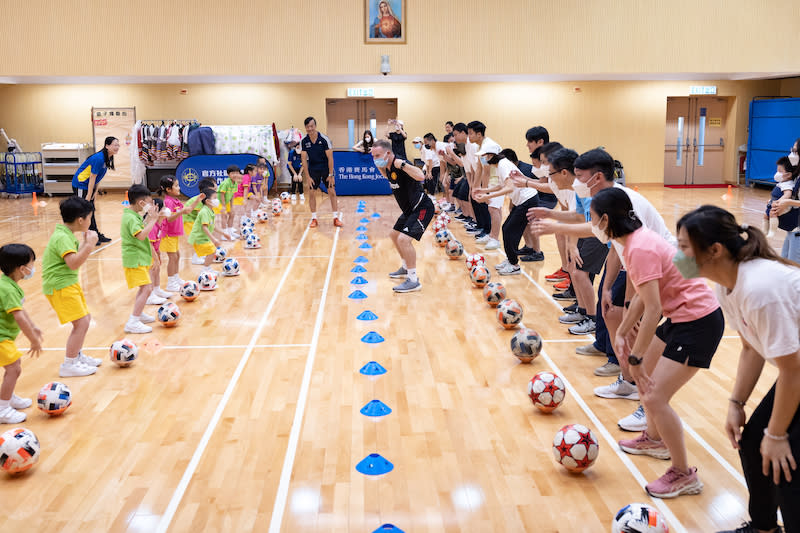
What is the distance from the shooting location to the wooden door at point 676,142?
23.5 metres

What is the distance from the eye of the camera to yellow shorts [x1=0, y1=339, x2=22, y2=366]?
16.2ft

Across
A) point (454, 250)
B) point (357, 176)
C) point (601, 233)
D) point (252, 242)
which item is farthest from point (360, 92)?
point (601, 233)

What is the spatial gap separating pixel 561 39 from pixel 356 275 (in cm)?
1333

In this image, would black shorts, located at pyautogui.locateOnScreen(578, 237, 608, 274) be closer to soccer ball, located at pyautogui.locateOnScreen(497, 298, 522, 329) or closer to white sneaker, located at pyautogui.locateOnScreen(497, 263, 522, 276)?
soccer ball, located at pyautogui.locateOnScreen(497, 298, 522, 329)

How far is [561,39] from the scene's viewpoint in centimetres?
2050

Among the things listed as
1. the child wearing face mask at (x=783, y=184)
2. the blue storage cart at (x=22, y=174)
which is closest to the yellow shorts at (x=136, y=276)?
the child wearing face mask at (x=783, y=184)

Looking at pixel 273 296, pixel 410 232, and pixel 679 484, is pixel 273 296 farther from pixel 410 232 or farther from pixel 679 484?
pixel 679 484

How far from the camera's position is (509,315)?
7410 millimetres

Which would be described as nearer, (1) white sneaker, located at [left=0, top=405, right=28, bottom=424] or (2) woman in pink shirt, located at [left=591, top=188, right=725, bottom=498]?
(2) woman in pink shirt, located at [left=591, top=188, right=725, bottom=498]

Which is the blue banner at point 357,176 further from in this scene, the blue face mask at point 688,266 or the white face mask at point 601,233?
the blue face mask at point 688,266

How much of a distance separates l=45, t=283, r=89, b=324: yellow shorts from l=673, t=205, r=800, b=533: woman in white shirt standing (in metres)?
4.81

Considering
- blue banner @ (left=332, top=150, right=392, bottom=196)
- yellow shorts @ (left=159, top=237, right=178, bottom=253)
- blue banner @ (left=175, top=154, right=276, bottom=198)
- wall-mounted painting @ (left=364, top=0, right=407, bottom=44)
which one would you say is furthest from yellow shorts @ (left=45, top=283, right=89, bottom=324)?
wall-mounted painting @ (left=364, top=0, right=407, bottom=44)

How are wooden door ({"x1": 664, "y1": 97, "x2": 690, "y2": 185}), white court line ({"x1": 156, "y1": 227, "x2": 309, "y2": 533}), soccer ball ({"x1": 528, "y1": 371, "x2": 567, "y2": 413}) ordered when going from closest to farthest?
white court line ({"x1": 156, "y1": 227, "x2": 309, "y2": 533}) → soccer ball ({"x1": 528, "y1": 371, "x2": 567, "y2": 413}) → wooden door ({"x1": 664, "y1": 97, "x2": 690, "y2": 185})

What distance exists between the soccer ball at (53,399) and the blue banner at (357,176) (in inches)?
603
